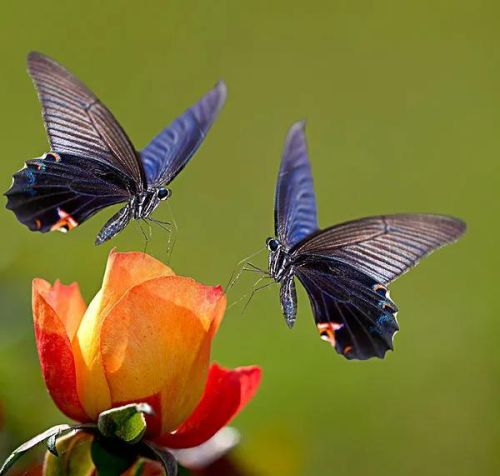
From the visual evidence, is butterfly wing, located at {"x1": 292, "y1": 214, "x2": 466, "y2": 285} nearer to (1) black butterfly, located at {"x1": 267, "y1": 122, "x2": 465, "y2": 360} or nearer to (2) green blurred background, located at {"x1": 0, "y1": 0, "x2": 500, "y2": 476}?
(1) black butterfly, located at {"x1": 267, "y1": 122, "x2": 465, "y2": 360}

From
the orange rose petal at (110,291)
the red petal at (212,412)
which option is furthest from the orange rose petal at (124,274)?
the red petal at (212,412)

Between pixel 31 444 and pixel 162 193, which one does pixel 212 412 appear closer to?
pixel 31 444

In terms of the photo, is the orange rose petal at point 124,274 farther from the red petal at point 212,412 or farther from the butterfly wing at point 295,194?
the butterfly wing at point 295,194

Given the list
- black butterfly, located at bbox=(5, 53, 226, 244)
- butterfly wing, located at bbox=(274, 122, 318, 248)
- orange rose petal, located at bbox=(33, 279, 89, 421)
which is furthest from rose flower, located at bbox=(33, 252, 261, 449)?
butterfly wing, located at bbox=(274, 122, 318, 248)

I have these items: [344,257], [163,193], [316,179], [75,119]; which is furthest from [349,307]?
[316,179]

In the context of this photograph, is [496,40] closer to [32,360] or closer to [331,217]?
A: [331,217]

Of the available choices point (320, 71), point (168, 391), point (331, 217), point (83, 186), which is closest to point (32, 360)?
point (83, 186)
